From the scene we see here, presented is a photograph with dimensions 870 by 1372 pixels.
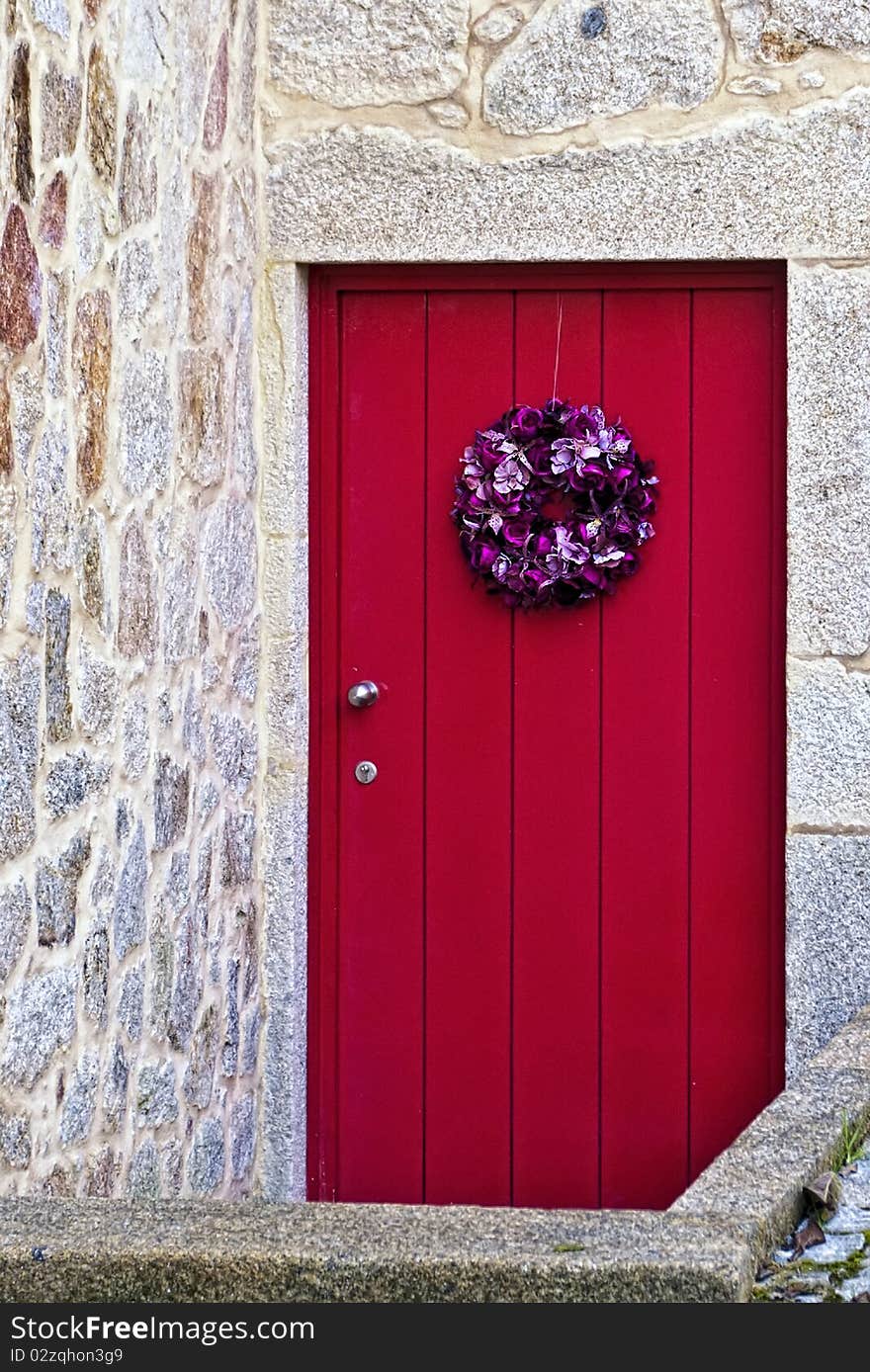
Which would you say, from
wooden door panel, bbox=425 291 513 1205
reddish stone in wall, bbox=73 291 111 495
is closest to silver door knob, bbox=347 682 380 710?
wooden door panel, bbox=425 291 513 1205

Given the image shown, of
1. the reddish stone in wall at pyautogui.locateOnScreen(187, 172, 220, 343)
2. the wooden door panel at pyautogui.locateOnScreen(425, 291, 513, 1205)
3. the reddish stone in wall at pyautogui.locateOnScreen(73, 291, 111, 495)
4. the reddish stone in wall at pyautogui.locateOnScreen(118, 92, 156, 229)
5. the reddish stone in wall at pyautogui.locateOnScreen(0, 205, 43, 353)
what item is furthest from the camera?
the wooden door panel at pyautogui.locateOnScreen(425, 291, 513, 1205)

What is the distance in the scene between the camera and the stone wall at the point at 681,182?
3426 mm

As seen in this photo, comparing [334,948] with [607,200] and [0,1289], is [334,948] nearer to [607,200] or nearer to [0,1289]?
[607,200]

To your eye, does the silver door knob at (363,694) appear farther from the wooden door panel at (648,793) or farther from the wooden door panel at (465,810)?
the wooden door panel at (648,793)

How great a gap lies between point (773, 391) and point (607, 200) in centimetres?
54

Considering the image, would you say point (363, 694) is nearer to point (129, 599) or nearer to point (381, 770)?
point (381, 770)

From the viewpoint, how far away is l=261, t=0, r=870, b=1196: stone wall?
3.43 metres

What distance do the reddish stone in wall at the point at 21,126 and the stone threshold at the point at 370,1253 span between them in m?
1.39

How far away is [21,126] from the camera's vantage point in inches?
92.3

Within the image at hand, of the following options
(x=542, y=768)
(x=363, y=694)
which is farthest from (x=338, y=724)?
(x=542, y=768)

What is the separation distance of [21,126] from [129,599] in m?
0.80

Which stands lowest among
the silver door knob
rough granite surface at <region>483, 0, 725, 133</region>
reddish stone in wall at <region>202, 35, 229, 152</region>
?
the silver door knob

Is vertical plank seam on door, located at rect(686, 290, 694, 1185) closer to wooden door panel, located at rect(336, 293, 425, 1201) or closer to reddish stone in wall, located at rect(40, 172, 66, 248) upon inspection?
wooden door panel, located at rect(336, 293, 425, 1201)

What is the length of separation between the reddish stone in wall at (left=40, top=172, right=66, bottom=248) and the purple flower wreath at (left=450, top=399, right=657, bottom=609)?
4.28 feet
